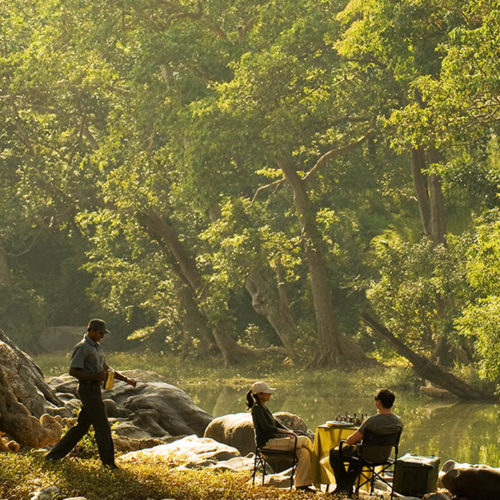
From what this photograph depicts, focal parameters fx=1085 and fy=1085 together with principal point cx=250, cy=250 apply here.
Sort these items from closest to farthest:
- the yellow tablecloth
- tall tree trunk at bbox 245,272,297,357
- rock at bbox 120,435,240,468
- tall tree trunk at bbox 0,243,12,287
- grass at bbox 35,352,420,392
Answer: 1. the yellow tablecloth
2. rock at bbox 120,435,240,468
3. grass at bbox 35,352,420,392
4. tall tree trunk at bbox 245,272,297,357
5. tall tree trunk at bbox 0,243,12,287

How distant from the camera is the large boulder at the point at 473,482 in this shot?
1212cm

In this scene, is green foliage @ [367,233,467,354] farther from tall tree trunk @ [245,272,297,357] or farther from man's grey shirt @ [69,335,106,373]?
man's grey shirt @ [69,335,106,373]

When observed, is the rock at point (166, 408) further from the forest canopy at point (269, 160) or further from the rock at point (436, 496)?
the rock at point (436, 496)

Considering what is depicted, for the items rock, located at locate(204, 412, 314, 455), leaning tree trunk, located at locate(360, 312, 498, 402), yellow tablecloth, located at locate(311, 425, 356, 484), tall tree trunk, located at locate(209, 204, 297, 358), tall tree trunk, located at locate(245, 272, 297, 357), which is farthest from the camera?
tall tree trunk, located at locate(245, 272, 297, 357)

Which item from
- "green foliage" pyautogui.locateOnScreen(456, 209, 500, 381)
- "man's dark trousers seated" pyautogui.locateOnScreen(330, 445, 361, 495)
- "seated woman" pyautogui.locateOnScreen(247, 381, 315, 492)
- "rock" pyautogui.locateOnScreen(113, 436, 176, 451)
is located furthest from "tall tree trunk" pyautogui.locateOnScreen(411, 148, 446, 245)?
"man's dark trousers seated" pyautogui.locateOnScreen(330, 445, 361, 495)

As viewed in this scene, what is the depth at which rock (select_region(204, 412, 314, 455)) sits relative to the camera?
17500 millimetres

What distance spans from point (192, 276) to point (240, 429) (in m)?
27.4

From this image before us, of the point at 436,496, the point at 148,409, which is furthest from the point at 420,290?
the point at 436,496

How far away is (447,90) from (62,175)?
23.8 meters

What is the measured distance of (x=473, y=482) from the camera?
12.3 m

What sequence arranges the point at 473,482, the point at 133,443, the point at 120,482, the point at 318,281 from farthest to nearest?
the point at 318,281 < the point at 133,443 < the point at 473,482 < the point at 120,482

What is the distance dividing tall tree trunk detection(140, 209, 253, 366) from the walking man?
2934cm

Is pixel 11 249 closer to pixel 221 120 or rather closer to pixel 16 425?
pixel 221 120

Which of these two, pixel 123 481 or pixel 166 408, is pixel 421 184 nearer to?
pixel 166 408
